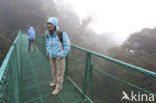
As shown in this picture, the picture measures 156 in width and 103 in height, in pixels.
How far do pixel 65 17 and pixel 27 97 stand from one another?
3680 centimetres

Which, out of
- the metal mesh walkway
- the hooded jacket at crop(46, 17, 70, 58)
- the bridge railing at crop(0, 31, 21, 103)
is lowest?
the metal mesh walkway

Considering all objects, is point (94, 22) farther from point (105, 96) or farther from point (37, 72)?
point (37, 72)

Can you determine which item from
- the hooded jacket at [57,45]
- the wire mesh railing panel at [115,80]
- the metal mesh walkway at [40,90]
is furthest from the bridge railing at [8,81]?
the wire mesh railing panel at [115,80]

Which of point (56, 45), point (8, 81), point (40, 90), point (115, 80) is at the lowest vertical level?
point (115, 80)

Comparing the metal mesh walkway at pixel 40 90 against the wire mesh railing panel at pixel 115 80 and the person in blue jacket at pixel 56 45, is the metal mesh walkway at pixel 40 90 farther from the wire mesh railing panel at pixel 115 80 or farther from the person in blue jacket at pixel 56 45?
the person in blue jacket at pixel 56 45

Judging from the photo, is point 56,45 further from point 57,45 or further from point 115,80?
point 115,80

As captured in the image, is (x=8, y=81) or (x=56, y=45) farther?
(x=56, y=45)

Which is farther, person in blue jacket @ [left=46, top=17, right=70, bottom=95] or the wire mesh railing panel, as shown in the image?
person in blue jacket @ [left=46, top=17, right=70, bottom=95]

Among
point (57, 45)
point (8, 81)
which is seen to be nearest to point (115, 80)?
point (57, 45)

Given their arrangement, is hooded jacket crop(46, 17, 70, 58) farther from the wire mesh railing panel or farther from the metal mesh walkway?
the metal mesh walkway

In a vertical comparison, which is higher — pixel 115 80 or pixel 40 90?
pixel 40 90

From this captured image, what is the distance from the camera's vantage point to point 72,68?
42.6ft

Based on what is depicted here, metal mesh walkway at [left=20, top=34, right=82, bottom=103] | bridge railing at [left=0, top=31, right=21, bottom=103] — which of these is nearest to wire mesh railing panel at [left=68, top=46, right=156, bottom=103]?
metal mesh walkway at [left=20, top=34, right=82, bottom=103]

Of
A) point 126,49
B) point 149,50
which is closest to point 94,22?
point 126,49
